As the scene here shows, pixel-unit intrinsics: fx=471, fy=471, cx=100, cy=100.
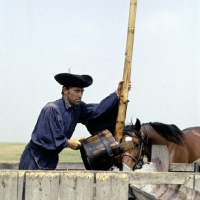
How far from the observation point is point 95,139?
15.9 feet

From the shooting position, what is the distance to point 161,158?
4992mm

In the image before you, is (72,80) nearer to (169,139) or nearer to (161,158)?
(161,158)

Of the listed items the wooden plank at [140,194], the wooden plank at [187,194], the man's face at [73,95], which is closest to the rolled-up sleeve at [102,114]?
the man's face at [73,95]

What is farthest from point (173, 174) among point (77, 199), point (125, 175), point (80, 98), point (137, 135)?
point (137, 135)

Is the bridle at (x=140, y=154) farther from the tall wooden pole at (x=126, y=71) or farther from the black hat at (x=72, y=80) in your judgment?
the black hat at (x=72, y=80)

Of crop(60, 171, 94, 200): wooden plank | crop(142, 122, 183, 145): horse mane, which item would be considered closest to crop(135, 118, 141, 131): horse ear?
crop(142, 122, 183, 145): horse mane

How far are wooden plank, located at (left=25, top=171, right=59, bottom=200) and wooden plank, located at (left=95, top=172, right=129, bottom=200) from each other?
0.29m

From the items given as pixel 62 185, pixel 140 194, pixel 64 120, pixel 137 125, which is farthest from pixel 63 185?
pixel 137 125

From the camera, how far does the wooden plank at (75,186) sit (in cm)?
325

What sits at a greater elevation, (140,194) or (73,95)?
(73,95)

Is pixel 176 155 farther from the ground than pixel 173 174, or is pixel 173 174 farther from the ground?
pixel 173 174

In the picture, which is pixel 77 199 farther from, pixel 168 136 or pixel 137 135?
pixel 168 136

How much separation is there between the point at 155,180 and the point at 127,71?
2071 mm

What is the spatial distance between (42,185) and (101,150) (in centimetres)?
155
